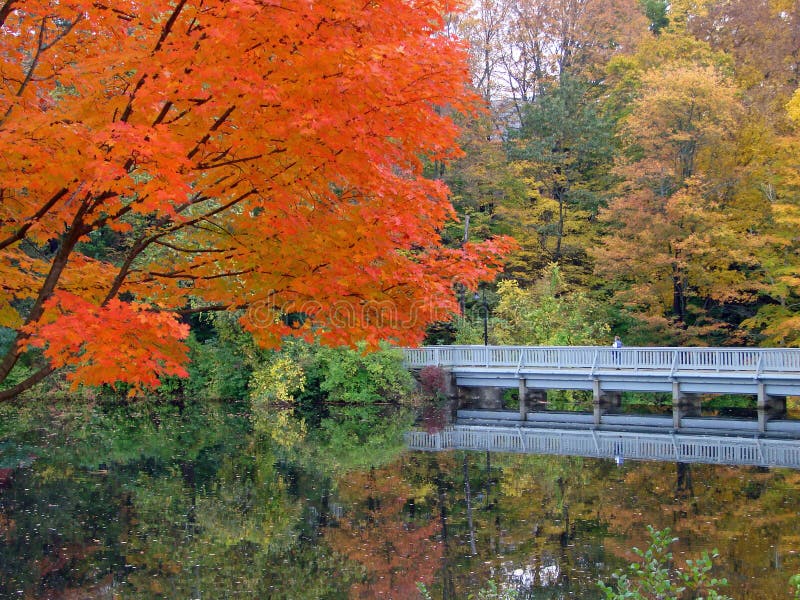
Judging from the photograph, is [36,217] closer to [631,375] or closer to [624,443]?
[624,443]

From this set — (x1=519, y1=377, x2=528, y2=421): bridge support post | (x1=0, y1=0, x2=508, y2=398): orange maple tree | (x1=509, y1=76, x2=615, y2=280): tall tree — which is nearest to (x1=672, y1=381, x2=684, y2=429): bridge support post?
(x1=519, y1=377, x2=528, y2=421): bridge support post

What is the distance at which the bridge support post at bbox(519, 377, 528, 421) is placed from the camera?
28891mm

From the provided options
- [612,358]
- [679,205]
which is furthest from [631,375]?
[679,205]

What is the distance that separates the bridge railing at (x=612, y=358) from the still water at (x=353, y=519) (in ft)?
25.5

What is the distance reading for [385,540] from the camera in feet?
43.7

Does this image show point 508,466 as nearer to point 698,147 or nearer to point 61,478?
point 61,478

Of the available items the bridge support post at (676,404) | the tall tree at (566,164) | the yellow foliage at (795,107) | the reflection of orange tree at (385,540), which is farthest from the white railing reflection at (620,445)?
the tall tree at (566,164)

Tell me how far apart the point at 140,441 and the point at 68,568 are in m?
12.6

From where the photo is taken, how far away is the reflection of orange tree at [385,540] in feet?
37.1

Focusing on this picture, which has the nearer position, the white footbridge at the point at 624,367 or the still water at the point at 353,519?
the still water at the point at 353,519

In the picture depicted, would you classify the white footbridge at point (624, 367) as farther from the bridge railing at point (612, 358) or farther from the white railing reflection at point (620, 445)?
the white railing reflection at point (620, 445)

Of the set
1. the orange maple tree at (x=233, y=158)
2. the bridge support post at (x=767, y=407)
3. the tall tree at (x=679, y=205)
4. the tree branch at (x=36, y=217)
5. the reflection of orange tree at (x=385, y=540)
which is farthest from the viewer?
the tall tree at (x=679, y=205)

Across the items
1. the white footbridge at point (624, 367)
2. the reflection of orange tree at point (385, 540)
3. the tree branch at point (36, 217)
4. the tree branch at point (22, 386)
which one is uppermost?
the tree branch at point (36, 217)

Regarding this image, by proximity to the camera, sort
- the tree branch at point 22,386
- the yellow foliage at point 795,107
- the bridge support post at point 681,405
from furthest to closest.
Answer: the yellow foliage at point 795,107 → the bridge support post at point 681,405 → the tree branch at point 22,386
